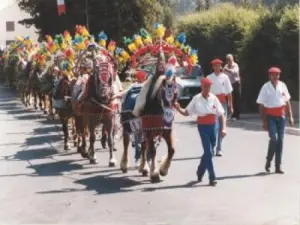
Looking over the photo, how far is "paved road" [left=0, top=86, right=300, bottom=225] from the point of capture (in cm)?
994

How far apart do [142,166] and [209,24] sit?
17.3m

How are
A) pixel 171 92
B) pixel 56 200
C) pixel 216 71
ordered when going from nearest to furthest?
pixel 56 200
pixel 171 92
pixel 216 71

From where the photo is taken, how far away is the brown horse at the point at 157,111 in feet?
40.2

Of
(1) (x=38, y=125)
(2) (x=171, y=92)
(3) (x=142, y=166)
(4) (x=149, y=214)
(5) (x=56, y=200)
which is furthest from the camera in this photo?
(1) (x=38, y=125)

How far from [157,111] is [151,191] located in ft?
4.90

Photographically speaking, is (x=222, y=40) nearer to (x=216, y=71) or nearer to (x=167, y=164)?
(x=216, y=71)

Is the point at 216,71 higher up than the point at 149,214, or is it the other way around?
the point at 216,71

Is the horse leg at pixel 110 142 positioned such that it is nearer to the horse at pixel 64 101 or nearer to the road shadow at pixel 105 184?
the road shadow at pixel 105 184

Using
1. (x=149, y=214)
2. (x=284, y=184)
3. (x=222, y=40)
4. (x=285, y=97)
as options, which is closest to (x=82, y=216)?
(x=149, y=214)

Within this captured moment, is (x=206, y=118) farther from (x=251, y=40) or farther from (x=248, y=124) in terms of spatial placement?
(x=251, y=40)

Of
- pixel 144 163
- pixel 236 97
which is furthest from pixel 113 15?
pixel 144 163

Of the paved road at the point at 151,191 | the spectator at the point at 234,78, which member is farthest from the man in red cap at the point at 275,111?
the spectator at the point at 234,78

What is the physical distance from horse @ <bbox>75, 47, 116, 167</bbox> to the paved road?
25.8 inches

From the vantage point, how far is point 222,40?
92.3 ft
